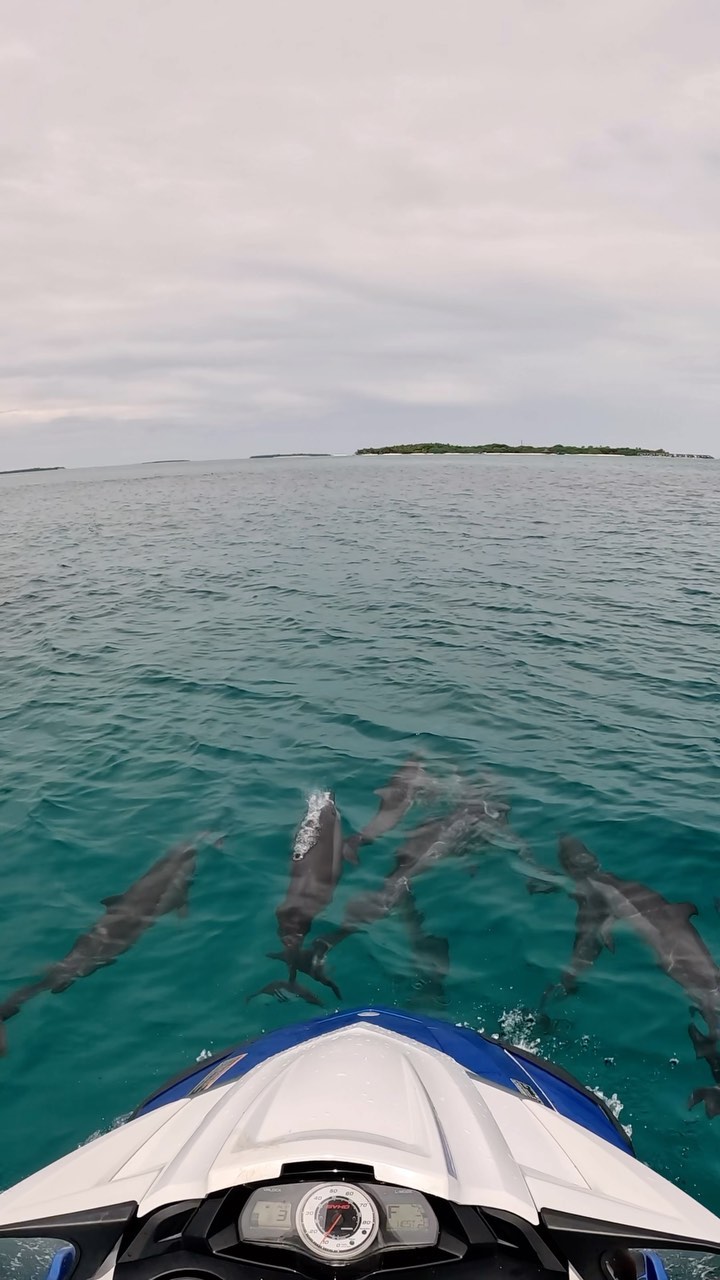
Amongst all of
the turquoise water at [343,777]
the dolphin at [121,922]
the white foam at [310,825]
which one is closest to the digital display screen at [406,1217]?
the turquoise water at [343,777]

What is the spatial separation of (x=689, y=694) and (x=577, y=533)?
90.3 feet

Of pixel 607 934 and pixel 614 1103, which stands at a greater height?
pixel 607 934

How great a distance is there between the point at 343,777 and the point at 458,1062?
769 cm

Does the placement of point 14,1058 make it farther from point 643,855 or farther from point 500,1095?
point 643,855

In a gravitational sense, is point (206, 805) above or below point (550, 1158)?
below

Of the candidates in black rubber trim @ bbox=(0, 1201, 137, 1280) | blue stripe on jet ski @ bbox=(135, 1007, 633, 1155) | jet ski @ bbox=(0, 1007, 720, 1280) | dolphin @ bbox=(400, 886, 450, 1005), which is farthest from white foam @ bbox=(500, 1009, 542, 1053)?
black rubber trim @ bbox=(0, 1201, 137, 1280)

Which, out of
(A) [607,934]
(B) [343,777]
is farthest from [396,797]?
(A) [607,934]

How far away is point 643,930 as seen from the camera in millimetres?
8562

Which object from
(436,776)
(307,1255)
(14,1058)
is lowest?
(14,1058)

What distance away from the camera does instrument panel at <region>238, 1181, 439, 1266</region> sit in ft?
11.0

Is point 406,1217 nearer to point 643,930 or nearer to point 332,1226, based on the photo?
point 332,1226

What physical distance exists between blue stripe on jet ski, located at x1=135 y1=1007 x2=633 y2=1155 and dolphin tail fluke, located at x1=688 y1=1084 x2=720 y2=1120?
1.43m

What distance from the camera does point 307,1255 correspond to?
3.33m

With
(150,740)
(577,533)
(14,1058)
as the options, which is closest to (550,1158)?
(14,1058)
